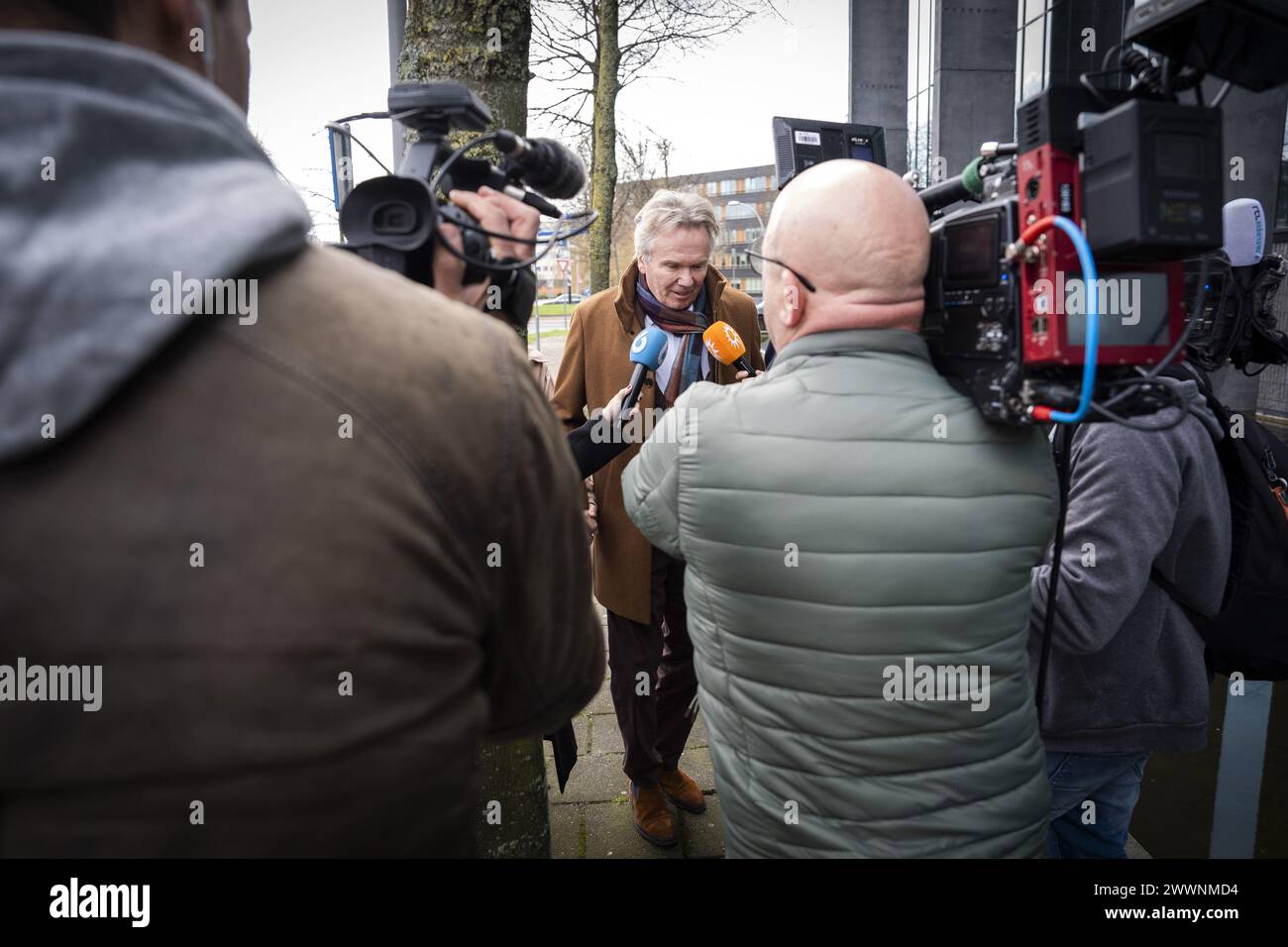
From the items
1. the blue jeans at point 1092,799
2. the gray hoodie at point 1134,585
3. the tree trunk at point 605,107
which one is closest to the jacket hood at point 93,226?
the gray hoodie at point 1134,585

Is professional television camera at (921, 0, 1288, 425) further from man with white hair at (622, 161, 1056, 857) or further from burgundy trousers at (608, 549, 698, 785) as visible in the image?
burgundy trousers at (608, 549, 698, 785)

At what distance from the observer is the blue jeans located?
7.60 feet

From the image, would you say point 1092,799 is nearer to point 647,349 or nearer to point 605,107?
point 647,349

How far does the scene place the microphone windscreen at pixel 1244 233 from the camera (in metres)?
2.63

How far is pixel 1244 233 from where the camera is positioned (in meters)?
2.65

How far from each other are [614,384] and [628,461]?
0.30 metres

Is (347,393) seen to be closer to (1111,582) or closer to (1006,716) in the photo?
(1006,716)

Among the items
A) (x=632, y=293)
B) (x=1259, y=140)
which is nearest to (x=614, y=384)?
(x=632, y=293)

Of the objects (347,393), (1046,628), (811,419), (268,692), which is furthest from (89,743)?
(1046,628)

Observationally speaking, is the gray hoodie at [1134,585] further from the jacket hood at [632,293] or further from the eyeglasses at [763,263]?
the jacket hood at [632,293]

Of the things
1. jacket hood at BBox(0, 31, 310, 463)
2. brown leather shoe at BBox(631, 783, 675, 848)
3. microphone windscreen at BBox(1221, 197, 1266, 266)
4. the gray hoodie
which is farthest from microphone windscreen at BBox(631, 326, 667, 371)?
jacket hood at BBox(0, 31, 310, 463)

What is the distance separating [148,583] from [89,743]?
0.48 feet

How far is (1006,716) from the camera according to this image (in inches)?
62.3
